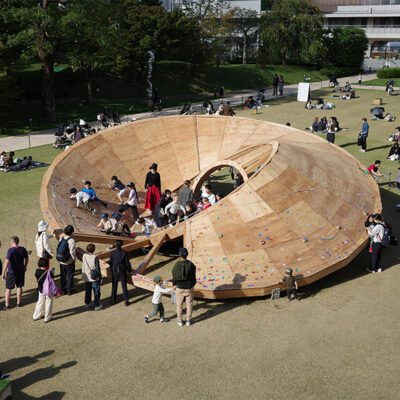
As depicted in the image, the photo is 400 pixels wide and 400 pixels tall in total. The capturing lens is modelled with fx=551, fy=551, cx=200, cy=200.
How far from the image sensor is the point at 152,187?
1903 cm

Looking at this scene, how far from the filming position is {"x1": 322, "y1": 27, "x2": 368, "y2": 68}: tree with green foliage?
224ft

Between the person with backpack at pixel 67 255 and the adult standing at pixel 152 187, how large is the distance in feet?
17.1

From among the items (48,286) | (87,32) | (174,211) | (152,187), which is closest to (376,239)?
(174,211)

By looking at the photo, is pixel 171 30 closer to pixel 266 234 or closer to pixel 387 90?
pixel 387 90

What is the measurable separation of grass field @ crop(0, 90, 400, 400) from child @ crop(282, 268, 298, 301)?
27 cm

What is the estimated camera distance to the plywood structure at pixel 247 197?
1408cm

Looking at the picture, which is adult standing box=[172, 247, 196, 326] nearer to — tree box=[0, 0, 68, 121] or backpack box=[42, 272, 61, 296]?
backpack box=[42, 272, 61, 296]

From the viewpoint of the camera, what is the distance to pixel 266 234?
47.8 feet

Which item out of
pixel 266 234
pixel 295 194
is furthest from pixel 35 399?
pixel 295 194

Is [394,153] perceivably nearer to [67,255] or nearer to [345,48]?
[67,255]

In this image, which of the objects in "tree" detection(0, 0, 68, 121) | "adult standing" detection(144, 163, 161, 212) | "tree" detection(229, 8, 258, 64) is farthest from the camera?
"tree" detection(229, 8, 258, 64)

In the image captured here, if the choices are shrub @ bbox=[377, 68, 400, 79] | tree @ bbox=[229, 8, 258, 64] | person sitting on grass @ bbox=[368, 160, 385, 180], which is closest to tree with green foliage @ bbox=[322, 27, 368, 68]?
shrub @ bbox=[377, 68, 400, 79]

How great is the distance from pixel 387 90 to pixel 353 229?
37.7 meters

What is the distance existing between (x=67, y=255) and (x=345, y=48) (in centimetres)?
6150
